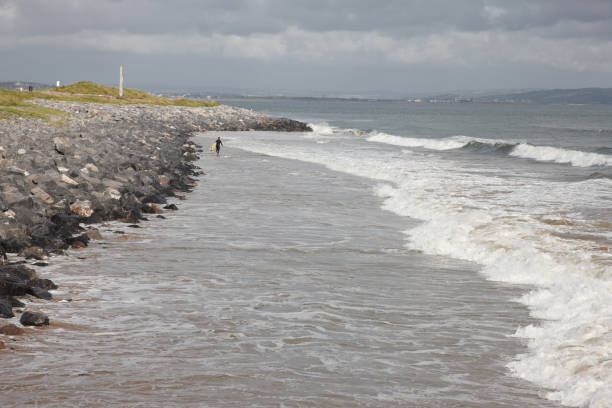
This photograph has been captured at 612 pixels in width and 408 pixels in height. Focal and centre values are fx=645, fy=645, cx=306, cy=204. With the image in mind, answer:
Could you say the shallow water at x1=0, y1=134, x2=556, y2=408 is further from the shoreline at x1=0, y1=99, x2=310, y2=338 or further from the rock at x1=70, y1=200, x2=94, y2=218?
the rock at x1=70, y1=200, x2=94, y2=218

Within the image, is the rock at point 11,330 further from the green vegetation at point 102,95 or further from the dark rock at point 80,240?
the green vegetation at point 102,95

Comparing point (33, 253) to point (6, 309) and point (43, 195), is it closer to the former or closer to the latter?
point (6, 309)

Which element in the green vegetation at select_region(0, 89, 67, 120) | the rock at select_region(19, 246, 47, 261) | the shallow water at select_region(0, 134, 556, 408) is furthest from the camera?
the green vegetation at select_region(0, 89, 67, 120)

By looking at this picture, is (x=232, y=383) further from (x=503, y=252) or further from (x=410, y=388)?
(x=503, y=252)

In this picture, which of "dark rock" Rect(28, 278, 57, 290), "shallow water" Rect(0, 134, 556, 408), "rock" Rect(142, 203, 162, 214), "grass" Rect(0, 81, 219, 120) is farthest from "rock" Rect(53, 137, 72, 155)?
"grass" Rect(0, 81, 219, 120)

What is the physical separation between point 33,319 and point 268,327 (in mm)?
2526

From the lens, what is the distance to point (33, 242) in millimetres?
10445

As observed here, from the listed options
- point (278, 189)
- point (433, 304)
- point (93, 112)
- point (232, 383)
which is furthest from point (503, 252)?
point (93, 112)

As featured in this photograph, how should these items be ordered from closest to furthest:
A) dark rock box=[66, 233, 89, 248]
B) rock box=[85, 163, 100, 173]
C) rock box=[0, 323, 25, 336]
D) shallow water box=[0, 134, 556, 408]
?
shallow water box=[0, 134, 556, 408] < rock box=[0, 323, 25, 336] < dark rock box=[66, 233, 89, 248] < rock box=[85, 163, 100, 173]

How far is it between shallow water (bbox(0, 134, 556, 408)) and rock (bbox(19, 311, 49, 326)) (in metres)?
0.11

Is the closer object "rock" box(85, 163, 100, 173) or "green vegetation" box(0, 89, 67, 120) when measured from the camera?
"rock" box(85, 163, 100, 173)

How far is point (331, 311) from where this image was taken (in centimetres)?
790

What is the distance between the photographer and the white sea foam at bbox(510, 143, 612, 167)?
3444cm

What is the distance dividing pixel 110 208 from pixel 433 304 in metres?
8.24
